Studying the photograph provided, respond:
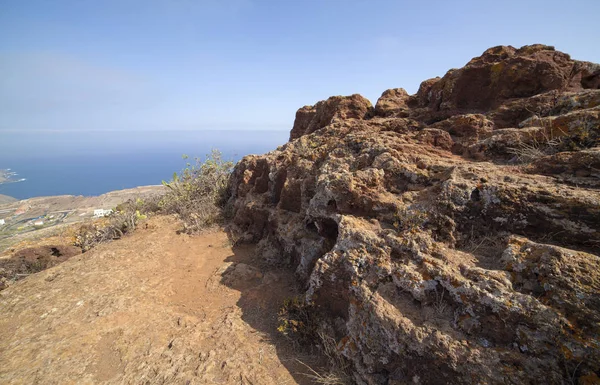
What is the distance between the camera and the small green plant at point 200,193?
324 inches

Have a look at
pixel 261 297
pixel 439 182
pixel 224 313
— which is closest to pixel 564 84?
pixel 439 182

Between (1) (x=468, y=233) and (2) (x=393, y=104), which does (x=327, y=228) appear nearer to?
(1) (x=468, y=233)

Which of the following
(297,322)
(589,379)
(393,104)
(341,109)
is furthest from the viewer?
(341,109)

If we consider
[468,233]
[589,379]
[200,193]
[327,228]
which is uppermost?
[468,233]

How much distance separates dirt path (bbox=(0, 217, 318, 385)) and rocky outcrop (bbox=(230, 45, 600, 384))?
0.94m

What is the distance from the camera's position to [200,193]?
407 inches

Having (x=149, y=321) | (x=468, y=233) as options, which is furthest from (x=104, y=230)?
(x=468, y=233)

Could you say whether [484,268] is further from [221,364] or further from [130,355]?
[130,355]

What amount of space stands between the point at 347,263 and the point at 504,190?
7.55ft

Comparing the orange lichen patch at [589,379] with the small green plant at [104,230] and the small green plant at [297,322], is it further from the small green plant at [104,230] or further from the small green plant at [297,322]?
the small green plant at [104,230]

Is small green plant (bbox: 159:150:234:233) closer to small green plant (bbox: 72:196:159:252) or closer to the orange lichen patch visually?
small green plant (bbox: 72:196:159:252)

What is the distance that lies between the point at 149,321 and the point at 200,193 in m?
6.65

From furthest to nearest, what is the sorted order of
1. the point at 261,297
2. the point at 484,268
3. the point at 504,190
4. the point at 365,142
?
the point at 365,142
the point at 261,297
the point at 504,190
the point at 484,268

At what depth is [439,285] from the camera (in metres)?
2.90
